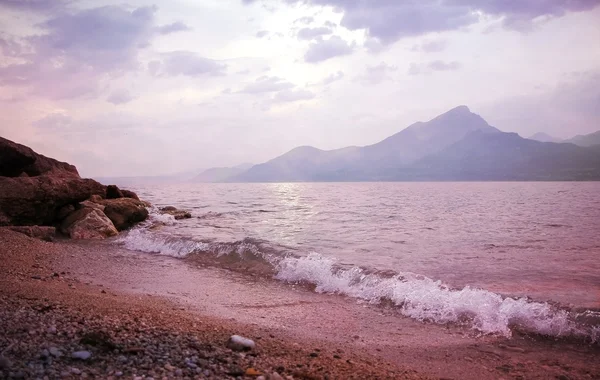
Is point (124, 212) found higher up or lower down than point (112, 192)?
lower down

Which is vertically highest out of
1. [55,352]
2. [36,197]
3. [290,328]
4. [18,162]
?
[18,162]

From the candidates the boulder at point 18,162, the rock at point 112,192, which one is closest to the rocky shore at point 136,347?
the boulder at point 18,162

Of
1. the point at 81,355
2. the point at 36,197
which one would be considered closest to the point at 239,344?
the point at 81,355

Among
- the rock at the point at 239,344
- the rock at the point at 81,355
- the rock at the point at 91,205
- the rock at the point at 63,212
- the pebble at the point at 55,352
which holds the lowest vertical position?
the rock at the point at 239,344

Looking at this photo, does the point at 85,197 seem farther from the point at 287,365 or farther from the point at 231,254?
the point at 287,365

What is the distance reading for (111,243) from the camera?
564 inches

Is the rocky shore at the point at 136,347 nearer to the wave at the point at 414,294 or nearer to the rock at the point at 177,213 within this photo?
the wave at the point at 414,294

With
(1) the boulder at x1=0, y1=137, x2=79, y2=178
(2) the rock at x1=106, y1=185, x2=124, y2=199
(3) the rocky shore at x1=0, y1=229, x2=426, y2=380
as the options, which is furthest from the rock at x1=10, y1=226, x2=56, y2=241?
(2) the rock at x1=106, y1=185, x2=124, y2=199

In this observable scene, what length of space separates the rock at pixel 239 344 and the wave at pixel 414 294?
367 centimetres

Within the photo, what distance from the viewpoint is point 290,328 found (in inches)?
232

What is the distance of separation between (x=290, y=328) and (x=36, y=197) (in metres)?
13.1

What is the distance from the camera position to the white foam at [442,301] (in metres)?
6.16

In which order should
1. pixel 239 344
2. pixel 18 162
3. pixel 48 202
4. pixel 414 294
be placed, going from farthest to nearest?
pixel 18 162 < pixel 48 202 < pixel 414 294 < pixel 239 344

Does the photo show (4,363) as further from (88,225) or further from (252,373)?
(88,225)
